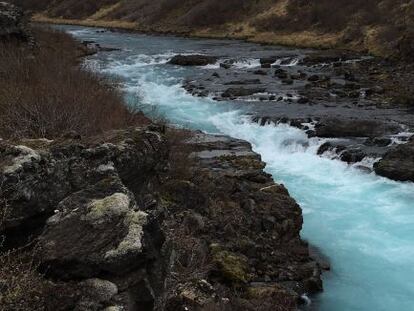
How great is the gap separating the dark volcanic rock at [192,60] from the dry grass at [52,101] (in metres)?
23.9

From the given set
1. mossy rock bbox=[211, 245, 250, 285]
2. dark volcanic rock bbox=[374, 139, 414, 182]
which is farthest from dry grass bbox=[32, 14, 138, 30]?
mossy rock bbox=[211, 245, 250, 285]

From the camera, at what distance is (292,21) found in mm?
57062

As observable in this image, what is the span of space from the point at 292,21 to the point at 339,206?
4216 centimetres

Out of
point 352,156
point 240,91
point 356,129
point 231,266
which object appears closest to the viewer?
point 231,266

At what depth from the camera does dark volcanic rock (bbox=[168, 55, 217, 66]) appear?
4331 centimetres

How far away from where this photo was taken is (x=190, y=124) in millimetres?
26484

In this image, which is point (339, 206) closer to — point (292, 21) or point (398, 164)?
point (398, 164)

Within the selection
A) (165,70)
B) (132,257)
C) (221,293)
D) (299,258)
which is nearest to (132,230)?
(132,257)

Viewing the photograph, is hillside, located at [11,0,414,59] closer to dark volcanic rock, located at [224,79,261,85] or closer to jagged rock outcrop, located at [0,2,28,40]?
dark volcanic rock, located at [224,79,261,85]

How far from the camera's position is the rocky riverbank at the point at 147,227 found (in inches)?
260

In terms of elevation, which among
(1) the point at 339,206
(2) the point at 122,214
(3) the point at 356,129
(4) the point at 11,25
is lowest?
(1) the point at 339,206

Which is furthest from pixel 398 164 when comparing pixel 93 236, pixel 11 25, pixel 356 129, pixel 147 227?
pixel 11 25

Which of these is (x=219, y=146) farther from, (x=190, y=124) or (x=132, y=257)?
(x=132, y=257)

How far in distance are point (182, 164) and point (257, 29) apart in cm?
4600
